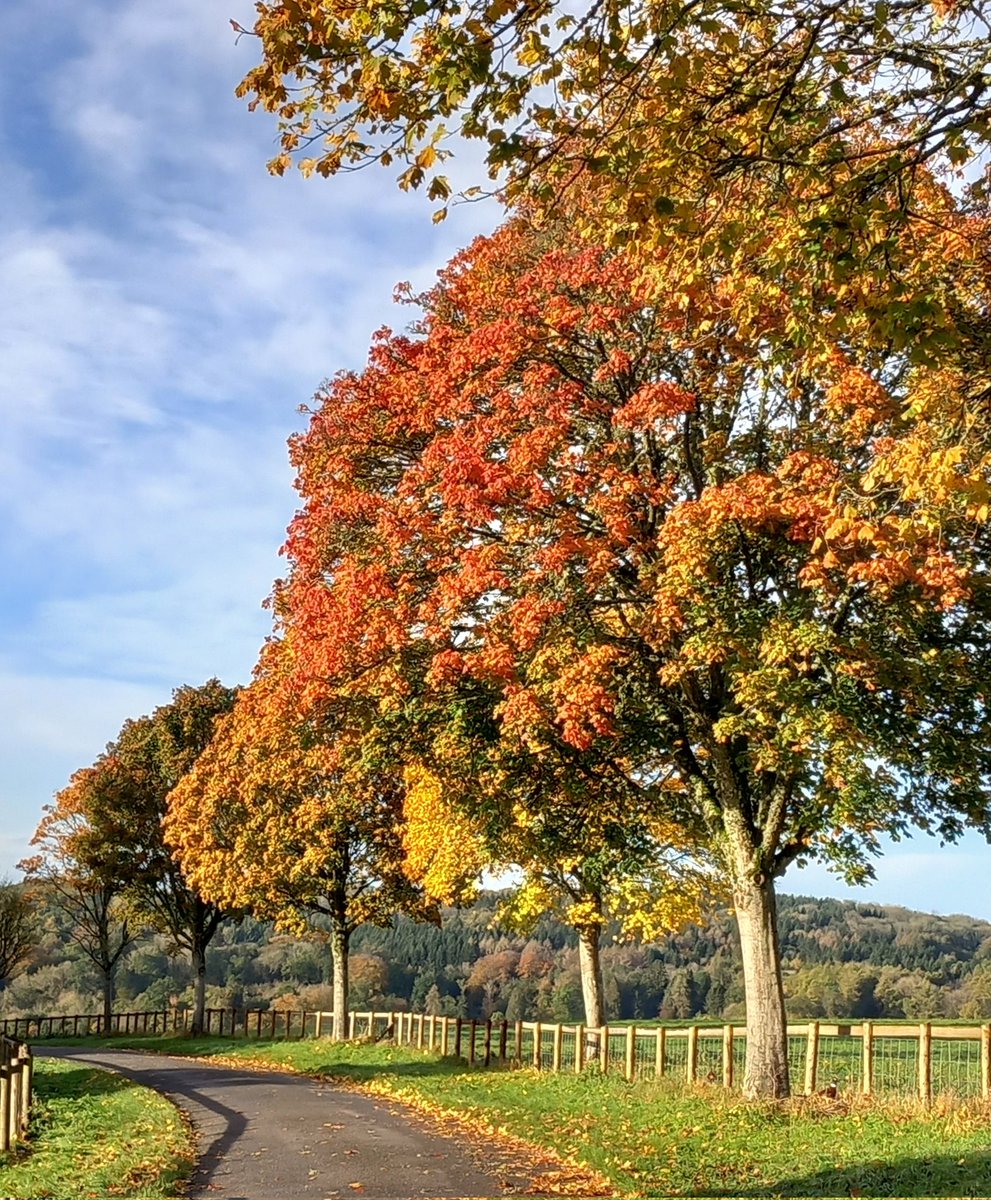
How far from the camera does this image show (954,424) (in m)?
8.66

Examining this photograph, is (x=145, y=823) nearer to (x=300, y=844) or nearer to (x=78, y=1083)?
(x=300, y=844)

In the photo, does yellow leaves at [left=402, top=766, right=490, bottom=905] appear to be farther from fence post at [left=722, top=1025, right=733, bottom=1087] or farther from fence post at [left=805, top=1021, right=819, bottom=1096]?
fence post at [left=805, top=1021, right=819, bottom=1096]

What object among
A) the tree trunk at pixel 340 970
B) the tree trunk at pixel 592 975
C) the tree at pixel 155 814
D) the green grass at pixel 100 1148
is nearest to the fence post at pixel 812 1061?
the tree trunk at pixel 592 975

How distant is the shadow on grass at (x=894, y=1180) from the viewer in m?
11.1

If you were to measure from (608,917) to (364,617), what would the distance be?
42.2ft

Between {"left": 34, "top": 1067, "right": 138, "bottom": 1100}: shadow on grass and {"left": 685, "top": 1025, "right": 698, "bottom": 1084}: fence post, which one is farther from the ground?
{"left": 685, "top": 1025, "right": 698, "bottom": 1084}: fence post

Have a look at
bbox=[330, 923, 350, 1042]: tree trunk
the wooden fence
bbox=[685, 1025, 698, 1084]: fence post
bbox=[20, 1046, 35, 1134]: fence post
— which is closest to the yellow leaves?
bbox=[685, 1025, 698, 1084]: fence post

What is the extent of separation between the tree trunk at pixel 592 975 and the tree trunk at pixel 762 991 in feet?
31.1

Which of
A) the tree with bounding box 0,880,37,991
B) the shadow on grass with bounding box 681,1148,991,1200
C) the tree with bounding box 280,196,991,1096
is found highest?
the tree with bounding box 280,196,991,1096

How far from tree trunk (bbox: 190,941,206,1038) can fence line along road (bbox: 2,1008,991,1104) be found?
36.1 feet

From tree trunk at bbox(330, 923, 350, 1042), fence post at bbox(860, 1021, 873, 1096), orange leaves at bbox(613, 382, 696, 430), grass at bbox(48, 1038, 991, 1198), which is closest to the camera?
grass at bbox(48, 1038, 991, 1198)

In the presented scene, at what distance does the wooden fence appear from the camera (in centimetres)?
1535

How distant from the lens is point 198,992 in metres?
47.5

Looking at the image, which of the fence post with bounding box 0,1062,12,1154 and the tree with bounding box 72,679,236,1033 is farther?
the tree with bounding box 72,679,236,1033
